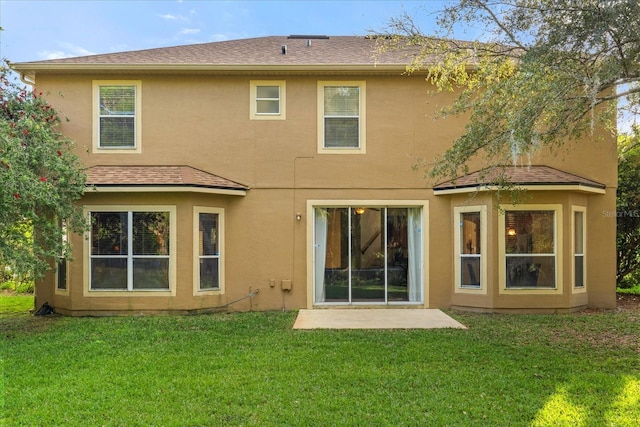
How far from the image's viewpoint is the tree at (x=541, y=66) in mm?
6164

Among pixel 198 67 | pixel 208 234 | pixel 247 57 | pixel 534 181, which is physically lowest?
pixel 208 234

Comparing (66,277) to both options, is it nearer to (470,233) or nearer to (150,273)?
(150,273)

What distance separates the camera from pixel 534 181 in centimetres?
961

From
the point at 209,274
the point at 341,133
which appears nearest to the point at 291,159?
the point at 341,133

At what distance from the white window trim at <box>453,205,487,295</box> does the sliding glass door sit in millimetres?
833

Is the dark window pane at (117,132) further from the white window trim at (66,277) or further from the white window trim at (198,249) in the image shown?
the white window trim at (198,249)

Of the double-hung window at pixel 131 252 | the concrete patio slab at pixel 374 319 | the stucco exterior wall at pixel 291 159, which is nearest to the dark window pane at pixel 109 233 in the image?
the double-hung window at pixel 131 252

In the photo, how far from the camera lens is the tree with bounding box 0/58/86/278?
703cm

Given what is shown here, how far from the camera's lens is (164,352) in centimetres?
670

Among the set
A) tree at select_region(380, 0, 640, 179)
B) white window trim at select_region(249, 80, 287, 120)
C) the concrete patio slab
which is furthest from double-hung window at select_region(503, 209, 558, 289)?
white window trim at select_region(249, 80, 287, 120)

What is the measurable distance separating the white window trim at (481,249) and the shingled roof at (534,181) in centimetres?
55

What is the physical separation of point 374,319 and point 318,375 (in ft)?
12.1

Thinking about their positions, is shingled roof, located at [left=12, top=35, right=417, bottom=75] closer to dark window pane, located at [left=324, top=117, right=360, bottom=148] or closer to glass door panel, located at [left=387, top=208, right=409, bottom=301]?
dark window pane, located at [left=324, top=117, right=360, bottom=148]

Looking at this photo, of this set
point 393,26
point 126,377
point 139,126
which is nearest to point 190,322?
point 126,377
